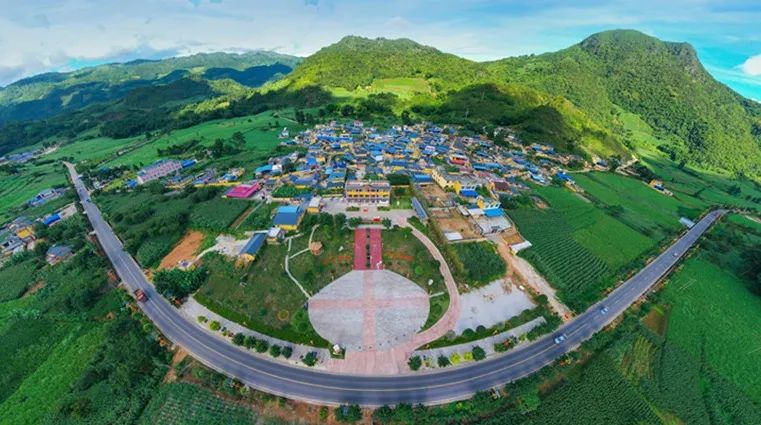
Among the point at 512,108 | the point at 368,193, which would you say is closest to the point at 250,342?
the point at 368,193

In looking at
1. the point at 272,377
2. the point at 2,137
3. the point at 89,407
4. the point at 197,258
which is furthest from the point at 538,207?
the point at 2,137

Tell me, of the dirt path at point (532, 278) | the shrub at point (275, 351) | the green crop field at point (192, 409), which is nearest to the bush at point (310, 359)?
the shrub at point (275, 351)

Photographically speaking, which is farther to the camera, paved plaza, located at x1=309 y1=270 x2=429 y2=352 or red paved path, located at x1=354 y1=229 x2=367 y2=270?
red paved path, located at x1=354 y1=229 x2=367 y2=270

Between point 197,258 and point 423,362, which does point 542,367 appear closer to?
point 423,362

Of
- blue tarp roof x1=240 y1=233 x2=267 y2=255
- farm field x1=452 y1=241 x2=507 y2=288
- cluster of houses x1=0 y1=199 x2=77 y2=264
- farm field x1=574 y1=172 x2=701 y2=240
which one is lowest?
cluster of houses x1=0 y1=199 x2=77 y2=264

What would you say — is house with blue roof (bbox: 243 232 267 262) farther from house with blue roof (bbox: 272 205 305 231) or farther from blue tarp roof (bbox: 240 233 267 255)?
house with blue roof (bbox: 272 205 305 231)

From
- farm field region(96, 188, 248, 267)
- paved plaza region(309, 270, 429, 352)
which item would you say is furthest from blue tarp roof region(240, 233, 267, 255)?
paved plaza region(309, 270, 429, 352)

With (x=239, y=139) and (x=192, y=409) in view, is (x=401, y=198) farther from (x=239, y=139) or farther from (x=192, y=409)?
(x=239, y=139)
